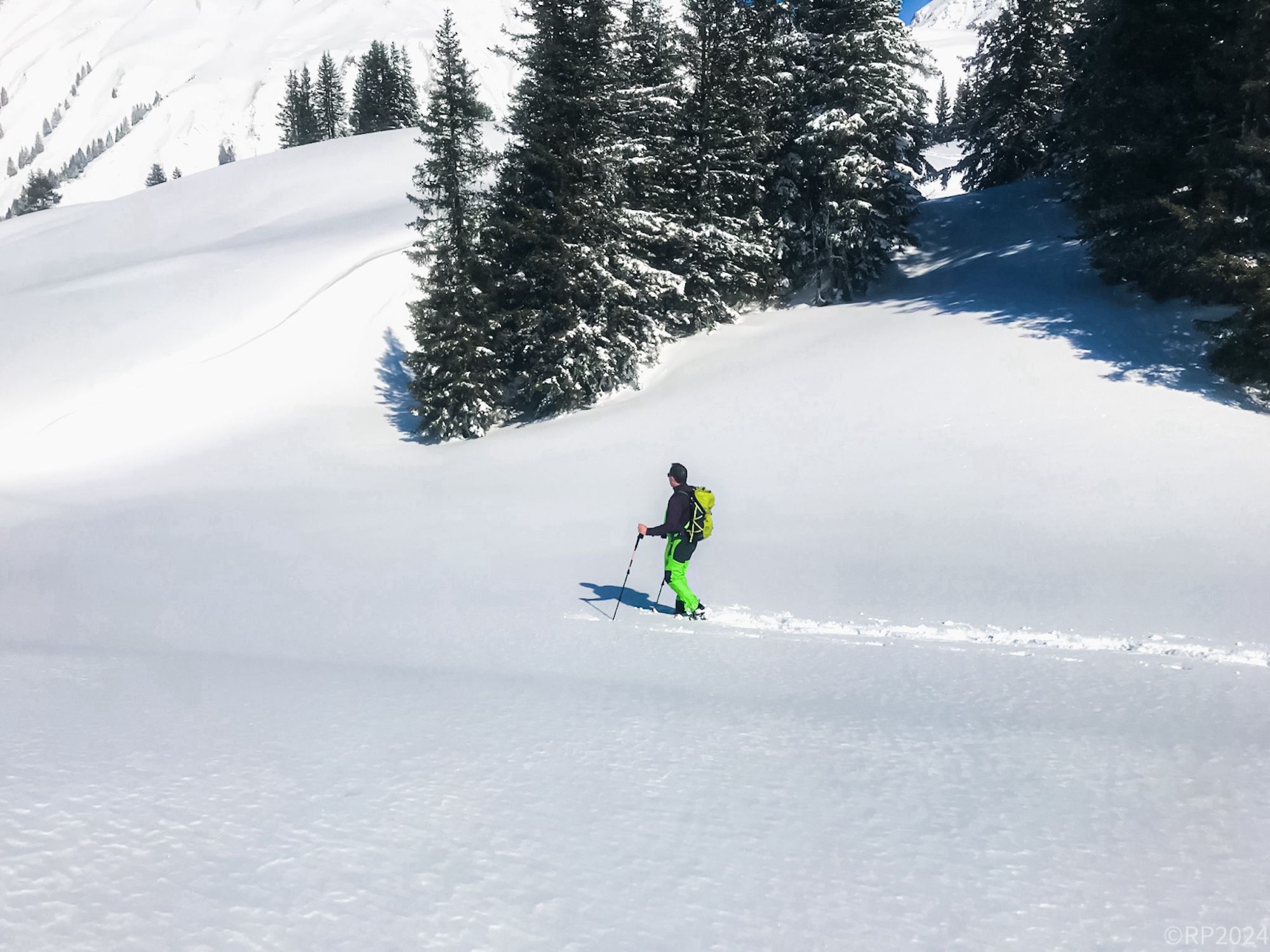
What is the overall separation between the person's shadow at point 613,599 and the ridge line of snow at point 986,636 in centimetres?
88

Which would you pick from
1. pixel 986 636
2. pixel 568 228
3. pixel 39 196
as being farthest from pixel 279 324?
pixel 39 196

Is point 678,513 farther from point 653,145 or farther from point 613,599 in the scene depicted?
point 653,145

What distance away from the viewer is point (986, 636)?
26.8 ft

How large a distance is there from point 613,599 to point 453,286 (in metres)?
16.2

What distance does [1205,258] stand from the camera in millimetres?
15719

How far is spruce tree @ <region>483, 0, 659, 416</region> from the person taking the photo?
75.2 feet

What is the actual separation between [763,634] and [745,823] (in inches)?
172

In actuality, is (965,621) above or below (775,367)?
below

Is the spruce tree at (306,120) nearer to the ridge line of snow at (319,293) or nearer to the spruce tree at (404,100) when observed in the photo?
the spruce tree at (404,100)

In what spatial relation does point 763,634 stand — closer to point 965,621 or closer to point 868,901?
point 965,621

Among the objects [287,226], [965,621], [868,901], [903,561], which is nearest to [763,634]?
[965,621]

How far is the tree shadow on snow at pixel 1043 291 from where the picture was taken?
57.6ft

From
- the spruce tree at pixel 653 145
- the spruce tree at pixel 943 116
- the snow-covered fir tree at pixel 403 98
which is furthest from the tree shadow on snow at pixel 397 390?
the spruce tree at pixel 943 116

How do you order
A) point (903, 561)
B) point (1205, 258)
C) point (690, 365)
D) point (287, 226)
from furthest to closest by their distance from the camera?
point (287, 226) < point (690, 365) < point (1205, 258) < point (903, 561)
